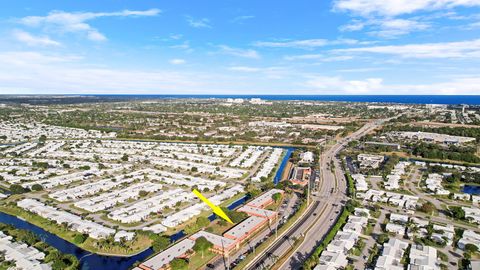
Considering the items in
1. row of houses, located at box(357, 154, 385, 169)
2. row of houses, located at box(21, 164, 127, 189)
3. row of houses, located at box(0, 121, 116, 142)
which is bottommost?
row of houses, located at box(21, 164, 127, 189)

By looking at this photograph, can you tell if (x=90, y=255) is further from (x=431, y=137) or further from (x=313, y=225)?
(x=431, y=137)

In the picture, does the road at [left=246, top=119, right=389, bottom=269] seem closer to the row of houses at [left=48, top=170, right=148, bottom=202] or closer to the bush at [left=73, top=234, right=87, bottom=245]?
the bush at [left=73, top=234, right=87, bottom=245]

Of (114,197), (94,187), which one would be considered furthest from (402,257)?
(94,187)

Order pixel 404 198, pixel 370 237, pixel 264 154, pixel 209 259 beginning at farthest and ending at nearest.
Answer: pixel 264 154 → pixel 404 198 → pixel 370 237 → pixel 209 259

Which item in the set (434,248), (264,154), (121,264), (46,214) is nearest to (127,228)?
(121,264)

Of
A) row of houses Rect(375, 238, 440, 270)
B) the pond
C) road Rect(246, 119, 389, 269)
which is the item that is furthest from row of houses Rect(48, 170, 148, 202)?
the pond

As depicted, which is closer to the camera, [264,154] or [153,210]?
[153,210]

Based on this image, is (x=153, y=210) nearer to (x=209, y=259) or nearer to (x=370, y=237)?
(x=209, y=259)
